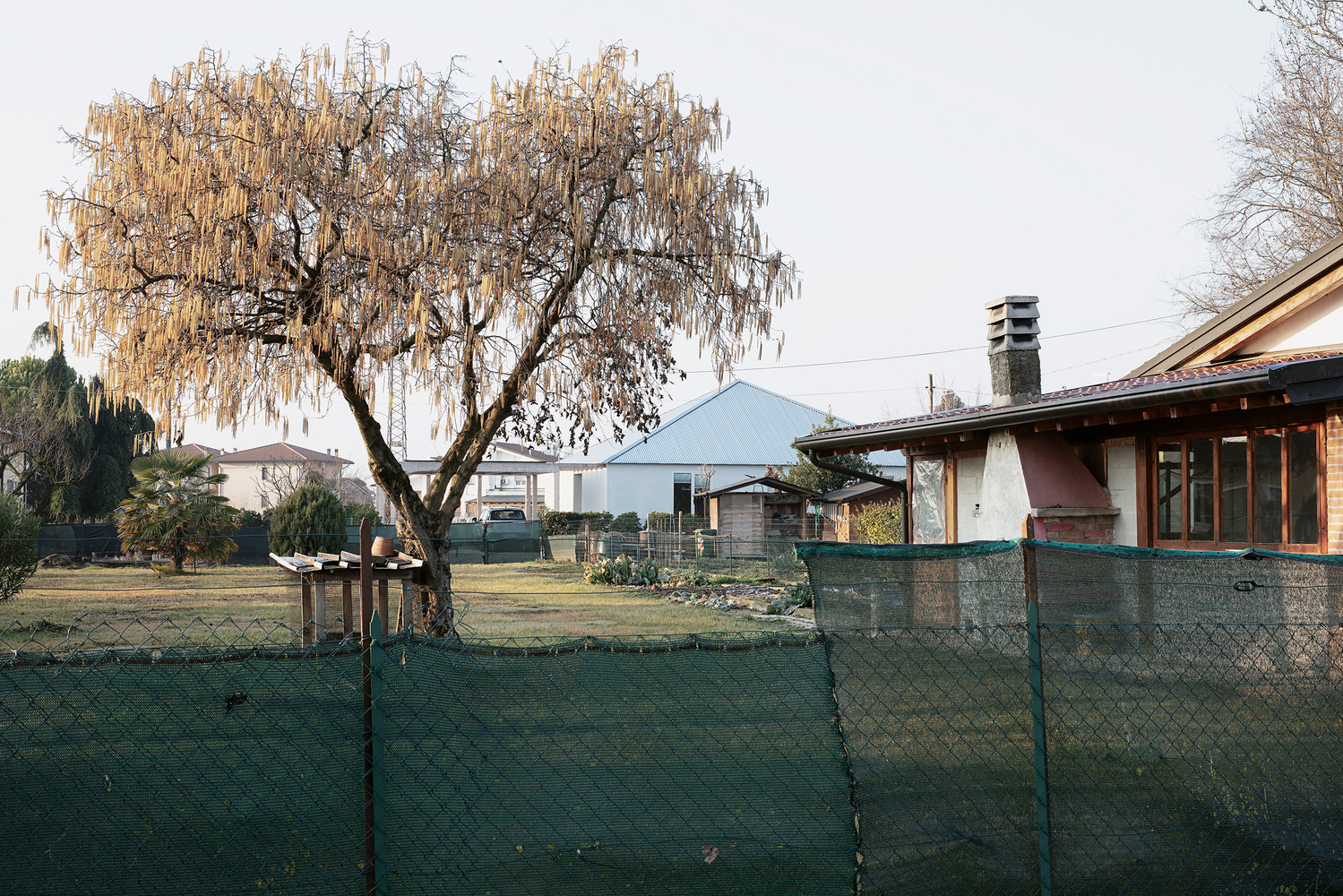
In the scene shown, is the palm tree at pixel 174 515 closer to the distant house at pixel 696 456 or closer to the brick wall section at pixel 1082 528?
the brick wall section at pixel 1082 528

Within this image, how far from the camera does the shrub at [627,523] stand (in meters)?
39.6

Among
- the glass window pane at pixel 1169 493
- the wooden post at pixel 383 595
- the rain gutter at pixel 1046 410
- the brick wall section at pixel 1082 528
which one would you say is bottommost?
the wooden post at pixel 383 595

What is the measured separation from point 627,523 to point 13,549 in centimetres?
2657

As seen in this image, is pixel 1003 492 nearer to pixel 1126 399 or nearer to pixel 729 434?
pixel 1126 399

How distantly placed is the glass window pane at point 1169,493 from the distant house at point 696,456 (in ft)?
95.9

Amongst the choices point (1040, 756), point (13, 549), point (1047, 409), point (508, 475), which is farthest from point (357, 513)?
point (508, 475)

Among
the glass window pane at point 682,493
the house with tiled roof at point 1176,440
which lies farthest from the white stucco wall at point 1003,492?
the glass window pane at point 682,493

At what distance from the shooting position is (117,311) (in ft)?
36.2

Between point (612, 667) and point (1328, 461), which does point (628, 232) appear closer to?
point (1328, 461)

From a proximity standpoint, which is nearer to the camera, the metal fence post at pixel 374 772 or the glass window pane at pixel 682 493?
the metal fence post at pixel 374 772

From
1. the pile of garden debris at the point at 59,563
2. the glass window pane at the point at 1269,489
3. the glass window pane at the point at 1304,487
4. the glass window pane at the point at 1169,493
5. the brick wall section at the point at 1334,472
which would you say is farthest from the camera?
the pile of garden debris at the point at 59,563

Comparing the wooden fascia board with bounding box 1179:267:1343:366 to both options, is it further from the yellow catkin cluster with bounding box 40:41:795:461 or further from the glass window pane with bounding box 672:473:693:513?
the glass window pane with bounding box 672:473:693:513

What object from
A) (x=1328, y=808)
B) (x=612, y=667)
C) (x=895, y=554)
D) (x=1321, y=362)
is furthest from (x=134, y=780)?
(x=1321, y=362)

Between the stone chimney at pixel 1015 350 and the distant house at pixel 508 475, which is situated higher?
the stone chimney at pixel 1015 350
